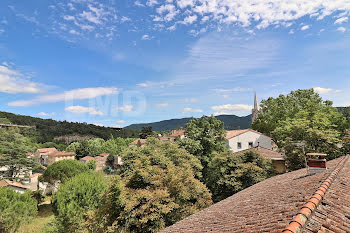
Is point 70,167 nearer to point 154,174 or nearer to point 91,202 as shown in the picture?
point 91,202

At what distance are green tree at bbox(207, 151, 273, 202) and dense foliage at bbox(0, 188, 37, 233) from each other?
22.3m

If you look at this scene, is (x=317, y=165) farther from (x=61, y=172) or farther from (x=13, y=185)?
(x=13, y=185)

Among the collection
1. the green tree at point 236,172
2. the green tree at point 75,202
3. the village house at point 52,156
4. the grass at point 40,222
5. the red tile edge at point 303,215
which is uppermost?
the red tile edge at point 303,215

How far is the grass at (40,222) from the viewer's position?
23766 millimetres

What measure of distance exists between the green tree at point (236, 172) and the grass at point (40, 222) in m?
21.2

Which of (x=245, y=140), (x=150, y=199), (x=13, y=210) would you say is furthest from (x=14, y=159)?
(x=245, y=140)

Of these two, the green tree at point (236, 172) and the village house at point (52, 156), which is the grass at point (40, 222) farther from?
the village house at point (52, 156)

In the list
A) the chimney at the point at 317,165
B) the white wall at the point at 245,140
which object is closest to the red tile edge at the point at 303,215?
the chimney at the point at 317,165

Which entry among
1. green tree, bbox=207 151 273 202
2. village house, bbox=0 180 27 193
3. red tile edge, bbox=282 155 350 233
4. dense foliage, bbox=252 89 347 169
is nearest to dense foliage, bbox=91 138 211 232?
green tree, bbox=207 151 273 202

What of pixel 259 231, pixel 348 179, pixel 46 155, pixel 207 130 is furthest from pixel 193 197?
pixel 46 155

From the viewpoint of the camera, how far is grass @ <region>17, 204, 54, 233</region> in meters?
23.8

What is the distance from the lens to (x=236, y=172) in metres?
17.1

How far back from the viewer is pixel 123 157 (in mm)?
16906

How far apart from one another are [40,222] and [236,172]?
29.5 m
